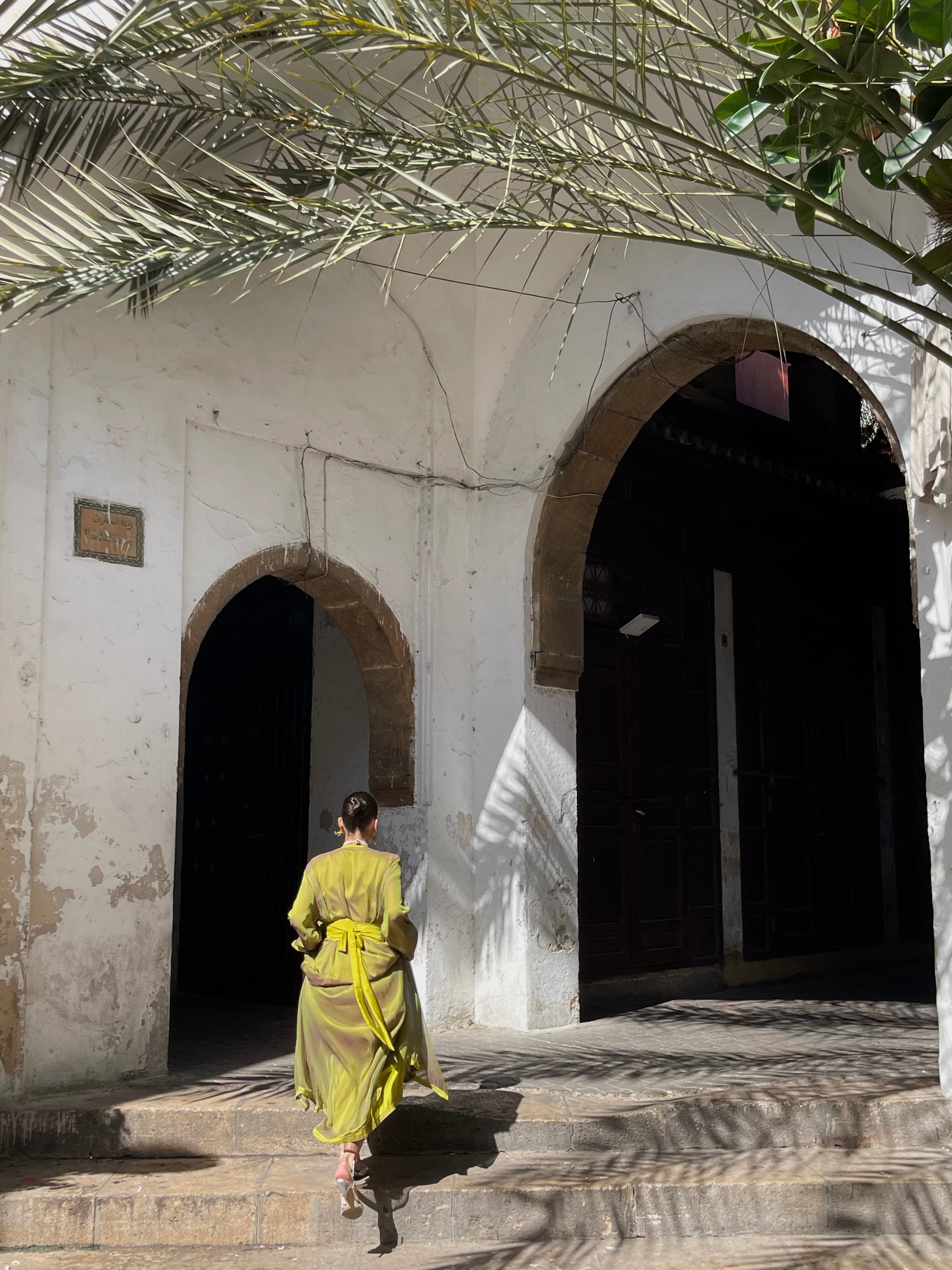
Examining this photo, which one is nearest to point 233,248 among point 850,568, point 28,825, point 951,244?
point 951,244

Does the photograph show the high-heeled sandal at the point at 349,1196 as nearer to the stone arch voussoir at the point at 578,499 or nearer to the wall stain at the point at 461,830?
the wall stain at the point at 461,830

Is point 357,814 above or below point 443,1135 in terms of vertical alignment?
above

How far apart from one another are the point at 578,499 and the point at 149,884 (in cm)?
316

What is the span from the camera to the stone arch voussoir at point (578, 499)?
6664mm

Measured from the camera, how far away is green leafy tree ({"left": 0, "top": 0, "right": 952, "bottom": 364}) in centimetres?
286

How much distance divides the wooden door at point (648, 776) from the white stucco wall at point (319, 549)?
126cm

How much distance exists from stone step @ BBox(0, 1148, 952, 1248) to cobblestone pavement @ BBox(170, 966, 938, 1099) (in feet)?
2.28

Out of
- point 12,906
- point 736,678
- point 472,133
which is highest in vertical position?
point 472,133

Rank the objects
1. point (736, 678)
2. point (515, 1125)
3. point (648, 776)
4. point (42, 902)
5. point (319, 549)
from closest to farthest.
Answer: point (515, 1125) < point (42, 902) < point (319, 549) < point (648, 776) < point (736, 678)

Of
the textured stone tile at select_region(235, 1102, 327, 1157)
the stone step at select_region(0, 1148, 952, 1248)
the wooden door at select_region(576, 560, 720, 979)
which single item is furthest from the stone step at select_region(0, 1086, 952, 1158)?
the wooden door at select_region(576, 560, 720, 979)

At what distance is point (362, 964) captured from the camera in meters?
4.29

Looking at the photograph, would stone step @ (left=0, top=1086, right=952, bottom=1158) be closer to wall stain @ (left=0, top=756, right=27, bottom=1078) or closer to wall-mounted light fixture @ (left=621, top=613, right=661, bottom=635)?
wall stain @ (left=0, top=756, right=27, bottom=1078)

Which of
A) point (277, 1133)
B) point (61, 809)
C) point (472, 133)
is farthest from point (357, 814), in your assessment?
point (472, 133)

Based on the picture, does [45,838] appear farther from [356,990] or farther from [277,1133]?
[356,990]
